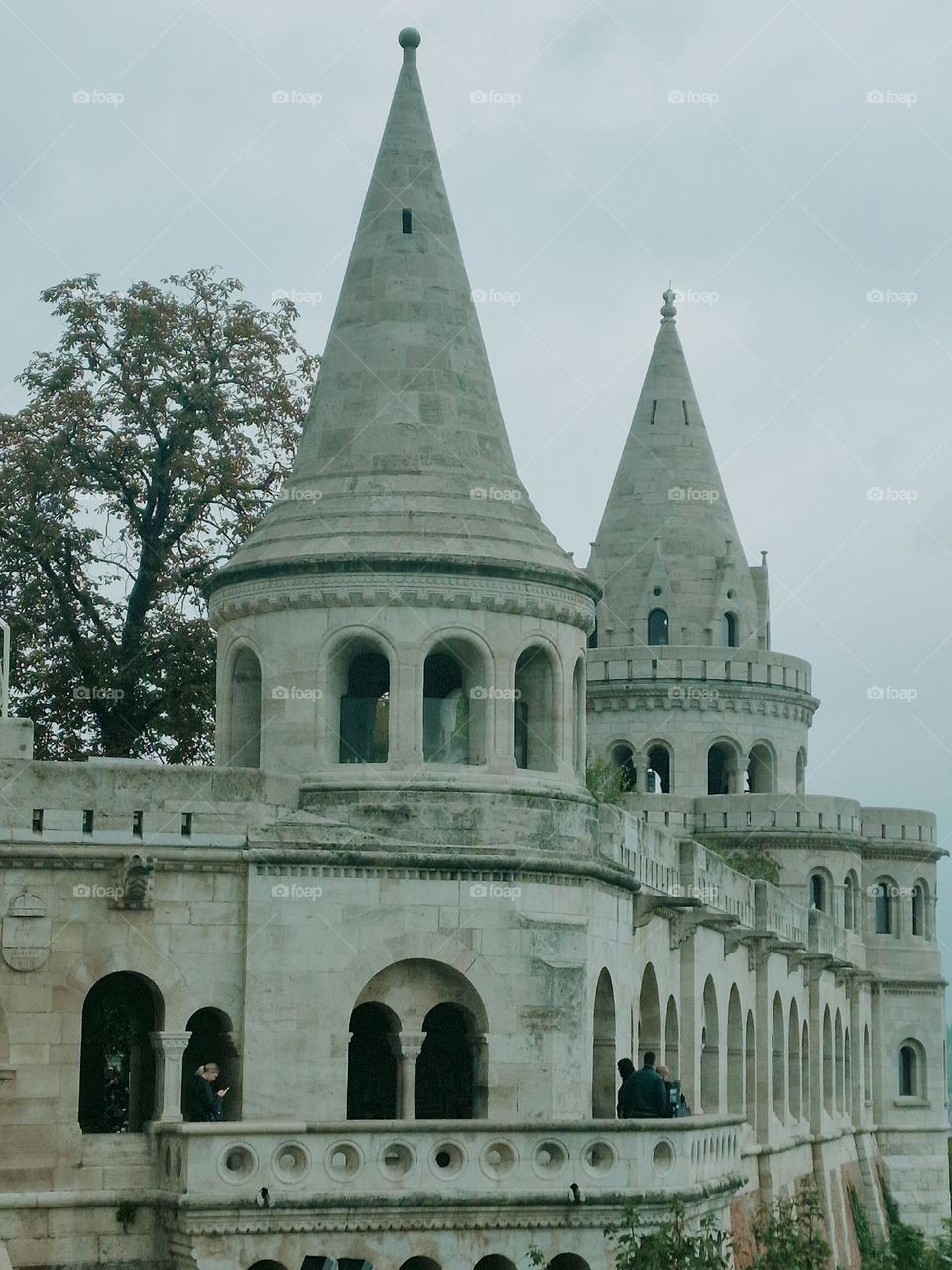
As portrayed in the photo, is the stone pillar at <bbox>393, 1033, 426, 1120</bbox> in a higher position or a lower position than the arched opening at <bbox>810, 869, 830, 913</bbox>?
lower

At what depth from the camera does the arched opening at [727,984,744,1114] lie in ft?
126

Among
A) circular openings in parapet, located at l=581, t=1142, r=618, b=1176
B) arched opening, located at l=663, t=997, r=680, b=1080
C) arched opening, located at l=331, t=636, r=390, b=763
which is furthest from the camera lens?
arched opening, located at l=663, t=997, r=680, b=1080

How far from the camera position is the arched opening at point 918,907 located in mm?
56219

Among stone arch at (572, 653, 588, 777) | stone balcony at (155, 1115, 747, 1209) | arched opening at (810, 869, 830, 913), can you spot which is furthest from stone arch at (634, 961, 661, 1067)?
arched opening at (810, 869, 830, 913)

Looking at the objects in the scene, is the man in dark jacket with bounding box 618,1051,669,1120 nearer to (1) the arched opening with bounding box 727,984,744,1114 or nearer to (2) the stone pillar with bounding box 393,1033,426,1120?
(2) the stone pillar with bounding box 393,1033,426,1120

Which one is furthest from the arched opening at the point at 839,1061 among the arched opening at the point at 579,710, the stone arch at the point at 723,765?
the arched opening at the point at 579,710

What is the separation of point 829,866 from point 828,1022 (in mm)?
4131

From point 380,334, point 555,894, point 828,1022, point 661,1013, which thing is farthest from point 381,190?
point 828,1022

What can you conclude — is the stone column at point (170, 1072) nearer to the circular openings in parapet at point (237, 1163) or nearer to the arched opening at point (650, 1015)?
the circular openings in parapet at point (237, 1163)

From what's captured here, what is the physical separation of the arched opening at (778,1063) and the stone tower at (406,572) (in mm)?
16526

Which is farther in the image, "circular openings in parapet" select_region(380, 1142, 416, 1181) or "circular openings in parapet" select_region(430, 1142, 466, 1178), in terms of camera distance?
"circular openings in parapet" select_region(430, 1142, 466, 1178)

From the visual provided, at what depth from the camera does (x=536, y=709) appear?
27609 mm

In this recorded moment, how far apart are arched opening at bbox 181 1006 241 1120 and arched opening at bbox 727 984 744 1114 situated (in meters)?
14.3

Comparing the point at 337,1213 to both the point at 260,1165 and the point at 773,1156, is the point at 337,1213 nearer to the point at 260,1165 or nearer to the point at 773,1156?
the point at 260,1165
